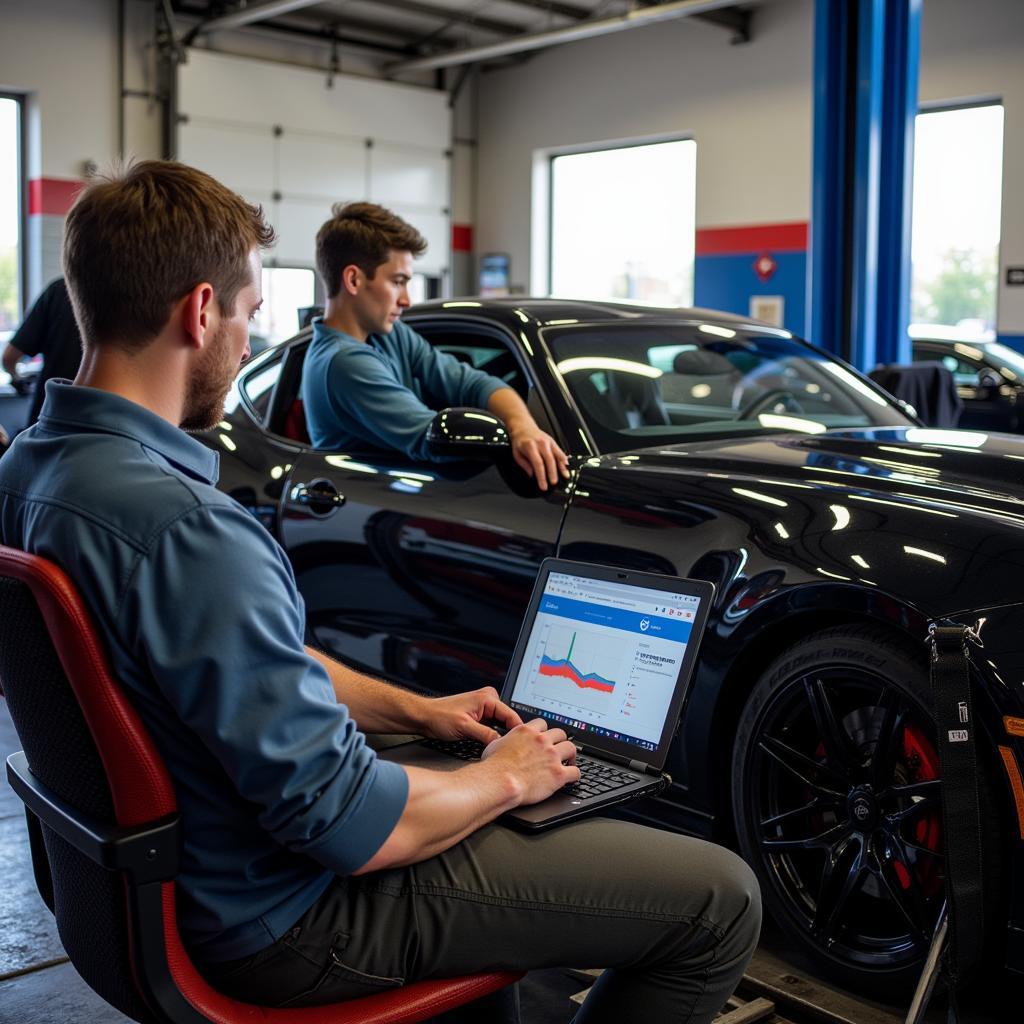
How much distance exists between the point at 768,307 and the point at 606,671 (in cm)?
1229

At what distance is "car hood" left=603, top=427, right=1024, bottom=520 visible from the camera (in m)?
2.42

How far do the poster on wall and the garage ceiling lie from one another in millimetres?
2771

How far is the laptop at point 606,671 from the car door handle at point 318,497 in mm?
1413

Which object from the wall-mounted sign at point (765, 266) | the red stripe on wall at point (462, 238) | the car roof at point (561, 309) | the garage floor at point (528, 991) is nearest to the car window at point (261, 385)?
the car roof at point (561, 309)

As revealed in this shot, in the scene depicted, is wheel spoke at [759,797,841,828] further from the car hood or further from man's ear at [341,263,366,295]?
man's ear at [341,263,366,295]

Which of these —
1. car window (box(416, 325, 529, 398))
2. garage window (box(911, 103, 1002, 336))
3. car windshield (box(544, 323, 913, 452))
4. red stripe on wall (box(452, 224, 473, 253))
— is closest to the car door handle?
car window (box(416, 325, 529, 398))

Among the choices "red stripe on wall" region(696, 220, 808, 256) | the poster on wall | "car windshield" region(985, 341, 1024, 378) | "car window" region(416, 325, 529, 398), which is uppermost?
"red stripe on wall" region(696, 220, 808, 256)

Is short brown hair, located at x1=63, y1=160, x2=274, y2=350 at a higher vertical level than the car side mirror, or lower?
higher

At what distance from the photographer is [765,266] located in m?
13.5

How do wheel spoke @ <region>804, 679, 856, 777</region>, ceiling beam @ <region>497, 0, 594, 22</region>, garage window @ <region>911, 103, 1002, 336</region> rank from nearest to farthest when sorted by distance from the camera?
1. wheel spoke @ <region>804, 679, 856, 777</region>
2. garage window @ <region>911, 103, 1002, 336</region>
3. ceiling beam @ <region>497, 0, 594, 22</region>

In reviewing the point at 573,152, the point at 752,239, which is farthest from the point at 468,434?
the point at 573,152

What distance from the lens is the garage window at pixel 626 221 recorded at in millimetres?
15070

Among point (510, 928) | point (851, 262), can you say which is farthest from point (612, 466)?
point (851, 262)

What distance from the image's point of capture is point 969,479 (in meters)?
2.52
